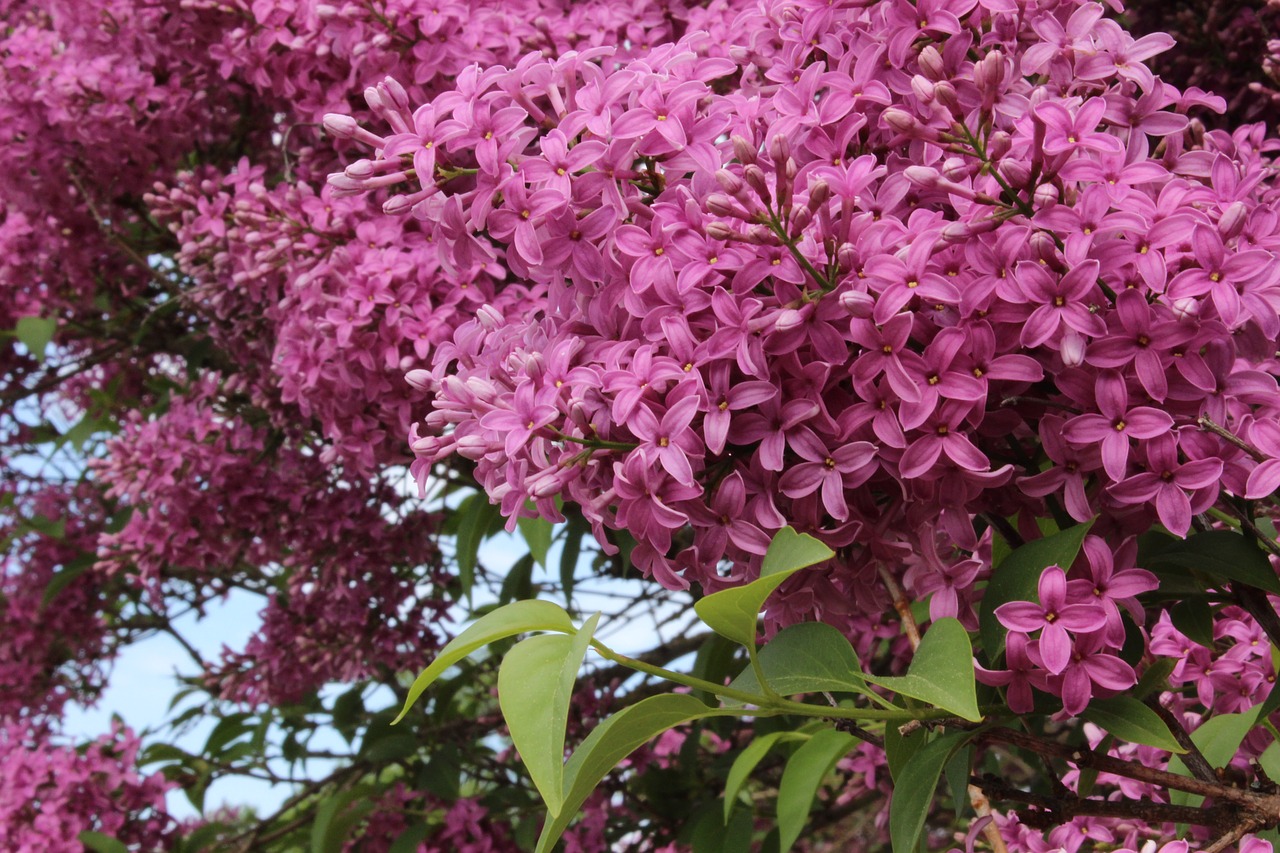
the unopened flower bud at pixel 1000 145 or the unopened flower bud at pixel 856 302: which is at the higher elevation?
the unopened flower bud at pixel 1000 145

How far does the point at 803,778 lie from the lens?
1783mm

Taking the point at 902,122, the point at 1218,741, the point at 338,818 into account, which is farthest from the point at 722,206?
the point at 338,818

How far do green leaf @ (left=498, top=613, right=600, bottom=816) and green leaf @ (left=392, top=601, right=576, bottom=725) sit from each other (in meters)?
0.02

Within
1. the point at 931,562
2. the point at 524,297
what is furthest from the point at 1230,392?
the point at 524,297

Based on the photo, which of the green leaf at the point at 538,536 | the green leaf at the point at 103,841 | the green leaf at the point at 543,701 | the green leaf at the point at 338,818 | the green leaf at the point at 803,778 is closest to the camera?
the green leaf at the point at 543,701

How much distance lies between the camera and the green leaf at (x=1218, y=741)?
1472 mm

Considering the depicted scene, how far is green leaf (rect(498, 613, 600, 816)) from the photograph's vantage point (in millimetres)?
940

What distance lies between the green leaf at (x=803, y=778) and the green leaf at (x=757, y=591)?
73cm

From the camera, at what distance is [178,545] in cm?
289

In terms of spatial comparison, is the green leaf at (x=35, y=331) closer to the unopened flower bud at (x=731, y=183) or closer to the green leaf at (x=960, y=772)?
the unopened flower bud at (x=731, y=183)

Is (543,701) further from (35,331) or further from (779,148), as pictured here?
(35,331)

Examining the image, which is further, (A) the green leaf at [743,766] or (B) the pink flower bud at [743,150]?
(A) the green leaf at [743,766]

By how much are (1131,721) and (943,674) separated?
0.30 metres

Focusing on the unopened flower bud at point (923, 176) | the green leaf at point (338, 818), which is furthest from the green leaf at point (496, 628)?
the green leaf at point (338, 818)
